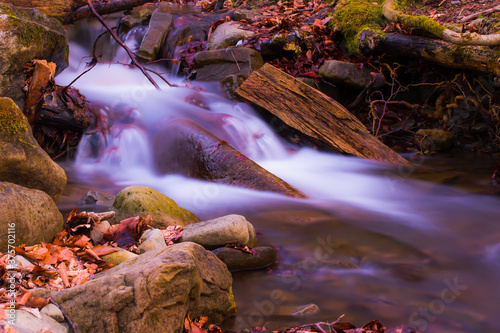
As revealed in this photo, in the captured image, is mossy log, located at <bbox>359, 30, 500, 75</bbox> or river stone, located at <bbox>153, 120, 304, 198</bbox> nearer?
river stone, located at <bbox>153, 120, 304, 198</bbox>

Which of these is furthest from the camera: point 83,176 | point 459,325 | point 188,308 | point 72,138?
point 72,138

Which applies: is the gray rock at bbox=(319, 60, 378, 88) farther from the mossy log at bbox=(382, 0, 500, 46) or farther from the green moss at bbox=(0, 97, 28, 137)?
the green moss at bbox=(0, 97, 28, 137)

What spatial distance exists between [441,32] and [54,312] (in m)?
6.25

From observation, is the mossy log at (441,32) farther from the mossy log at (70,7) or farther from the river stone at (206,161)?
the mossy log at (70,7)

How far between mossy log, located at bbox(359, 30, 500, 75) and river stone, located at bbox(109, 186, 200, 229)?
16.1 feet

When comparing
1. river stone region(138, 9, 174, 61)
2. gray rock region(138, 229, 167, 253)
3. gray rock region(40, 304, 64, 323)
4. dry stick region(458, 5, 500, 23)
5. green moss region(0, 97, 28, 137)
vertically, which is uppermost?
dry stick region(458, 5, 500, 23)

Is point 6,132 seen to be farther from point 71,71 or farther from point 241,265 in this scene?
point 71,71

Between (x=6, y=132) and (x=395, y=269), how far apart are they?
3.29m

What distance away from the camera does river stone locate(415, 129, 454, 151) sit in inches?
250

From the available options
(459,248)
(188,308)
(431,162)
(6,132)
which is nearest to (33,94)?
(6,132)

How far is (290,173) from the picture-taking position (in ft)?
18.2

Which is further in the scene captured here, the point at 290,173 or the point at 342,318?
the point at 290,173

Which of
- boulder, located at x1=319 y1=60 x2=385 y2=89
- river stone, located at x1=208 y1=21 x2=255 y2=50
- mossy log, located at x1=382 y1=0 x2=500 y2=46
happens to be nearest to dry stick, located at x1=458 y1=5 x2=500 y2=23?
mossy log, located at x1=382 y1=0 x2=500 y2=46

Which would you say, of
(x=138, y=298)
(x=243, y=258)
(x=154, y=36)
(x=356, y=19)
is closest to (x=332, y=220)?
(x=243, y=258)
